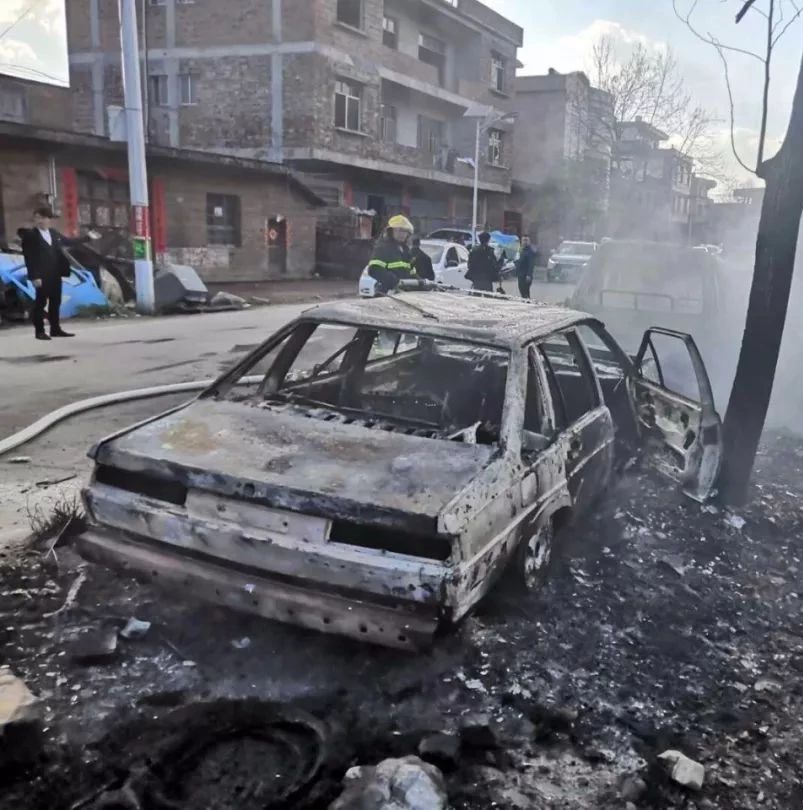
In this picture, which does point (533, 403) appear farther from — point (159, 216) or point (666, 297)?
point (159, 216)

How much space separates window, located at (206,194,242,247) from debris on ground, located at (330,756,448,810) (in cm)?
2136

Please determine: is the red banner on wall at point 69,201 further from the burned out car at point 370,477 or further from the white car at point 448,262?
the burned out car at point 370,477

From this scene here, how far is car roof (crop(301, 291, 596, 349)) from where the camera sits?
3865 millimetres

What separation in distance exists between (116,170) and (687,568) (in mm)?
18695

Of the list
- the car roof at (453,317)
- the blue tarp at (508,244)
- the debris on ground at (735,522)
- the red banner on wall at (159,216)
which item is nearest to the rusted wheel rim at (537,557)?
the car roof at (453,317)

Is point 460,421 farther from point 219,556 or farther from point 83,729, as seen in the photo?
point 83,729

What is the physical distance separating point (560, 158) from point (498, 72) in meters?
11.1

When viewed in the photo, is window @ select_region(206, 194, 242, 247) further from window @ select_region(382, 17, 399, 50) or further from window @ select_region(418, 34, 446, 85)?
window @ select_region(418, 34, 446, 85)

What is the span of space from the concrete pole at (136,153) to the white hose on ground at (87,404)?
691 centimetres

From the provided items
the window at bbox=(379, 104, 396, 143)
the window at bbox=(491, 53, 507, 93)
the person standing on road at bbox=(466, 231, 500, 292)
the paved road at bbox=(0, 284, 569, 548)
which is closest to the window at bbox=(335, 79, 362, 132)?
the window at bbox=(379, 104, 396, 143)

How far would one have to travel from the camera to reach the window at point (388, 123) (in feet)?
98.6

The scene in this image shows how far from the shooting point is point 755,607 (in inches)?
159

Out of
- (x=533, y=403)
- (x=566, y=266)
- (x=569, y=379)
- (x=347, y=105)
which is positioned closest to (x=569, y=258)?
(x=566, y=266)

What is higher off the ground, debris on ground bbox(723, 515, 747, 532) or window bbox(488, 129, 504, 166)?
window bbox(488, 129, 504, 166)
